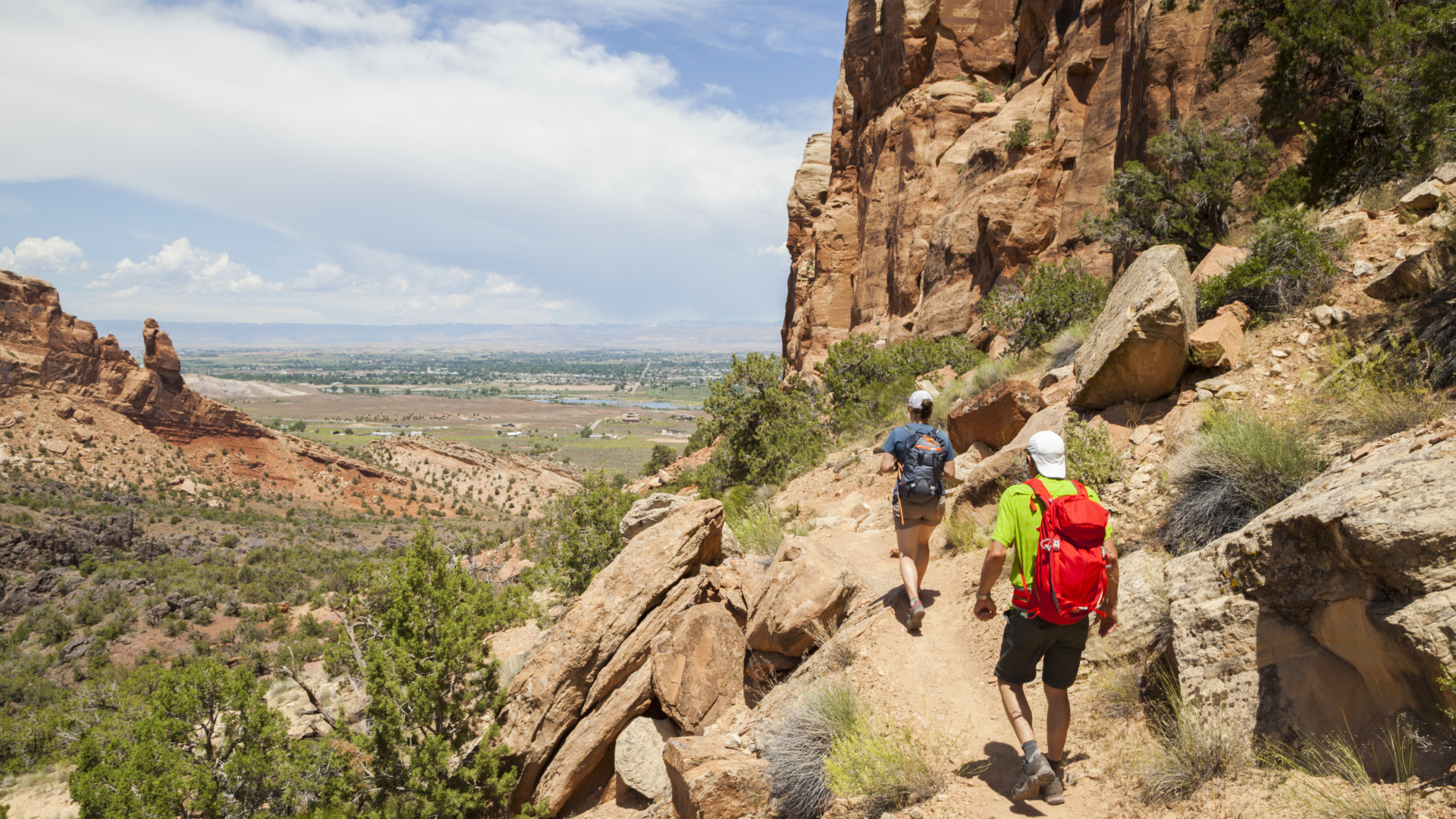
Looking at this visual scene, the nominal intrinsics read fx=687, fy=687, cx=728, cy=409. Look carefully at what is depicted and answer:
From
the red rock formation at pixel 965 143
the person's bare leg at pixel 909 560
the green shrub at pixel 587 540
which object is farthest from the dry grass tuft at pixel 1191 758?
the red rock formation at pixel 965 143

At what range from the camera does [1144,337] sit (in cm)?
842

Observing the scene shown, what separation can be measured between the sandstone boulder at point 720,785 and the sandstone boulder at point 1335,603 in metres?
3.64

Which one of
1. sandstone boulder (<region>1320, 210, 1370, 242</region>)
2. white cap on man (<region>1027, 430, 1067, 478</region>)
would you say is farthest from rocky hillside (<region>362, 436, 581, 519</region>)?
white cap on man (<region>1027, 430, 1067, 478</region>)

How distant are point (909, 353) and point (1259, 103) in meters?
12.4

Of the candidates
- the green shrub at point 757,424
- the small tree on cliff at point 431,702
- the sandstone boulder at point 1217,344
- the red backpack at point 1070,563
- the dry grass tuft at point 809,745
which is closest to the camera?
the red backpack at point 1070,563

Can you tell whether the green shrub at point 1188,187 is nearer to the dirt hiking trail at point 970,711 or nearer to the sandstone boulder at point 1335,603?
the dirt hiking trail at point 970,711

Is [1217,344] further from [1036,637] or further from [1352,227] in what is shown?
[1036,637]

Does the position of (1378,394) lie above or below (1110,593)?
above

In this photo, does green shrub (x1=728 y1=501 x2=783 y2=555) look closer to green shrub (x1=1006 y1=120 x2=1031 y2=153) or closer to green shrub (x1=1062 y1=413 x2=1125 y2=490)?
green shrub (x1=1062 y1=413 x2=1125 y2=490)

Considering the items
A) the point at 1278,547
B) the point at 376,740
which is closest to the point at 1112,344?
the point at 1278,547

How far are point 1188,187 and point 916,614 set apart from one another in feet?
39.0

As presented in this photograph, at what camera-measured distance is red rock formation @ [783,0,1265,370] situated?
18.9 meters

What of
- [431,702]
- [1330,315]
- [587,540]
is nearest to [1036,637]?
[1330,315]

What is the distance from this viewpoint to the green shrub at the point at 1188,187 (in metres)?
13.6
